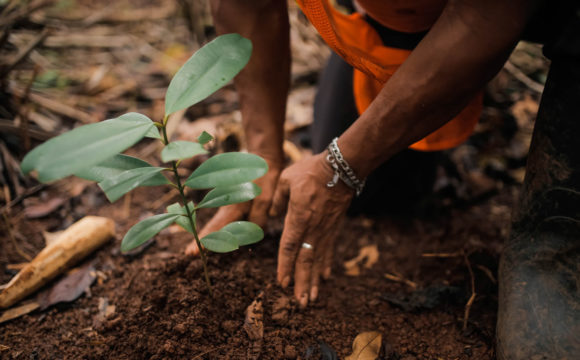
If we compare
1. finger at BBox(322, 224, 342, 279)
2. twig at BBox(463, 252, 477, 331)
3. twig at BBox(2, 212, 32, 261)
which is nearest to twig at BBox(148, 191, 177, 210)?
twig at BBox(2, 212, 32, 261)

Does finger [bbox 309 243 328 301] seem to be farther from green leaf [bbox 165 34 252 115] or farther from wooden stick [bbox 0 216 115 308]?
wooden stick [bbox 0 216 115 308]

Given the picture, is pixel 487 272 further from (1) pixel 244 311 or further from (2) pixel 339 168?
(1) pixel 244 311

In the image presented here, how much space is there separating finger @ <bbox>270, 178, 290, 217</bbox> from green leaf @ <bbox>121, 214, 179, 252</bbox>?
379 mm

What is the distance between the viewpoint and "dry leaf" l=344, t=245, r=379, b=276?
56.3 inches

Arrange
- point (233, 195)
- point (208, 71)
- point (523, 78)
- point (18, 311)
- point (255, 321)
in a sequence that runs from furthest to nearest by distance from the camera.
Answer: point (523, 78) → point (18, 311) → point (255, 321) → point (233, 195) → point (208, 71)

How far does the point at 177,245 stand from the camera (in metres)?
1.41

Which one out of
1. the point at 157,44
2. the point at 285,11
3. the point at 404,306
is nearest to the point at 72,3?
the point at 157,44

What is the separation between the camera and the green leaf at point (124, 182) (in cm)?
69

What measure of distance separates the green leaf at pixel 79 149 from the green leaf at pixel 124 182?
6cm

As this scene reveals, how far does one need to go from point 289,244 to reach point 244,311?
8.8 inches

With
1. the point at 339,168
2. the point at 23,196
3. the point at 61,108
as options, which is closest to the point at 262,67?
the point at 339,168

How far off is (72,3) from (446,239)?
11.4ft

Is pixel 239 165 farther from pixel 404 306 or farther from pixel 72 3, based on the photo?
pixel 72 3

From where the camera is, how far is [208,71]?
2.58 feet
